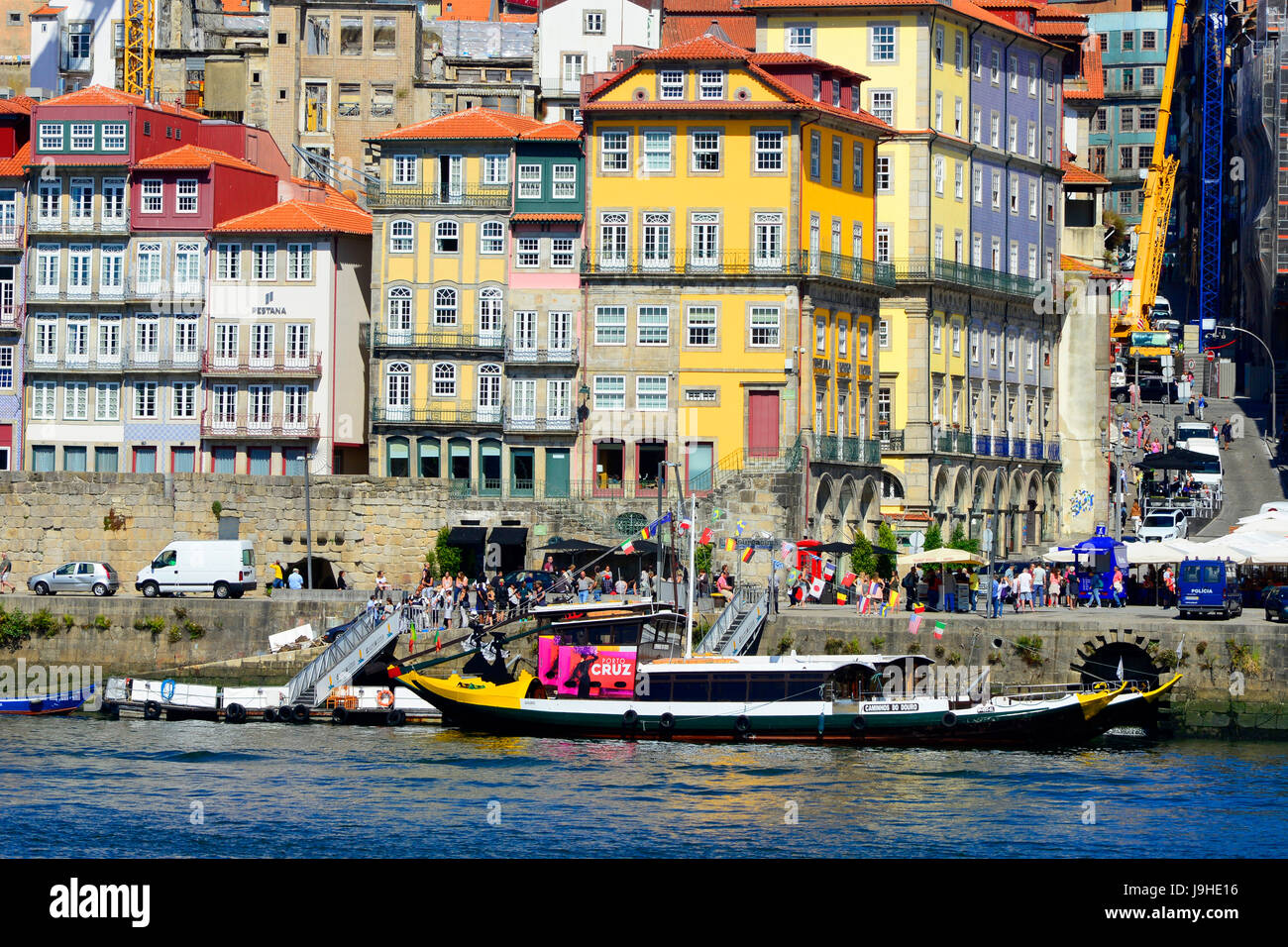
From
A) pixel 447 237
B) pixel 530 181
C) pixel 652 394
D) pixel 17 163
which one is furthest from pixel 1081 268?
pixel 17 163

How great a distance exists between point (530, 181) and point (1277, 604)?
117 ft

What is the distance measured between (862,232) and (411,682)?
33.9 meters

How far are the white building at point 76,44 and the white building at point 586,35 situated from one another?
28.1 meters

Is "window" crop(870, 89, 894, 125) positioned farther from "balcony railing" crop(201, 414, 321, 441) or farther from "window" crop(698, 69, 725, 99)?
"balcony railing" crop(201, 414, 321, 441)

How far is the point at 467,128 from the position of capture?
262 feet

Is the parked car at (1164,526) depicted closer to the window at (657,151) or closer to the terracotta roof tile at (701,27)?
the window at (657,151)

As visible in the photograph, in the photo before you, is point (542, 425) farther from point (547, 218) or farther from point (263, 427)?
point (263, 427)

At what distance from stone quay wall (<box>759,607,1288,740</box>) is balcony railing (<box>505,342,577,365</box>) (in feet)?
71.0

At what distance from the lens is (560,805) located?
4116 centimetres

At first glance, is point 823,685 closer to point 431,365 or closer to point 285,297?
point 431,365

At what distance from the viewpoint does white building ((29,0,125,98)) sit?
11550 centimetres
